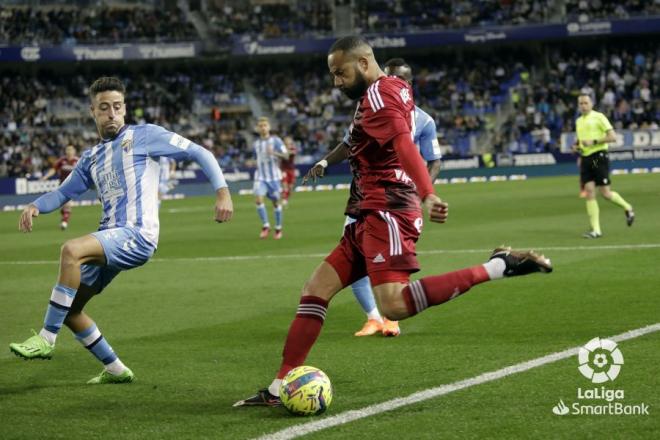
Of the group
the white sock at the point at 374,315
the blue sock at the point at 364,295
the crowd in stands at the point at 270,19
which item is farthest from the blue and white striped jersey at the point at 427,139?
the crowd in stands at the point at 270,19

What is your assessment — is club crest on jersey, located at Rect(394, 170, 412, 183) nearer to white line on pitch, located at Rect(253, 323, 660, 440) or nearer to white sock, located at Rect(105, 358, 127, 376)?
white line on pitch, located at Rect(253, 323, 660, 440)

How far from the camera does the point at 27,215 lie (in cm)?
778

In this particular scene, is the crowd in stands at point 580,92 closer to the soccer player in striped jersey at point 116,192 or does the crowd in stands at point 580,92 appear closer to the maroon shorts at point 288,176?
the maroon shorts at point 288,176

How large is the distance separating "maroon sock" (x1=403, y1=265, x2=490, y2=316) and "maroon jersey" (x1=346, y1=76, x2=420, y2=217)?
535 millimetres

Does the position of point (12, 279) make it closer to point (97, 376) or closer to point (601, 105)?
point (97, 376)

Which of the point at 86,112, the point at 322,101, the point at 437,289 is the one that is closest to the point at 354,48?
the point at 437,289

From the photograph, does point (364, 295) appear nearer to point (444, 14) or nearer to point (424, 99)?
point (424, 99)

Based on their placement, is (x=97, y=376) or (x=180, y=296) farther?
(x=180, y=296)

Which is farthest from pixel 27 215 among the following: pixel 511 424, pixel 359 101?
pixel 511 424

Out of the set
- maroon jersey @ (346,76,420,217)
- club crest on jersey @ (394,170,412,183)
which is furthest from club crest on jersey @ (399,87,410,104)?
club crest on jersey @ (394,170,412,183)

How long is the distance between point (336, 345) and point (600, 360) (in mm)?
2542

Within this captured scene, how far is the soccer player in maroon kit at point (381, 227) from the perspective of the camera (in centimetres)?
666

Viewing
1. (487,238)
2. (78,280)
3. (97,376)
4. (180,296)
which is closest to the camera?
(78,280)

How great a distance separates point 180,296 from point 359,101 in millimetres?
7209
